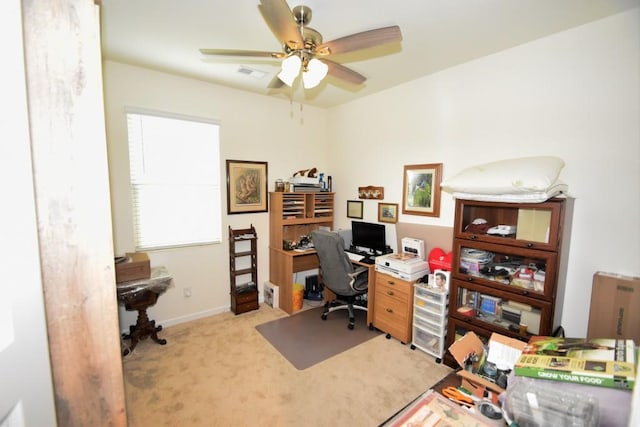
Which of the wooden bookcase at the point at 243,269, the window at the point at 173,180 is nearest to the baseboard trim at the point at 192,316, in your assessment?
the wooden bookcase at the point at 243,269

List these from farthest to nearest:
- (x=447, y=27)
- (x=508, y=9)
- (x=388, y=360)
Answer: (x=388, y=360)
(x=447, y=27)
(x=508, y=9)

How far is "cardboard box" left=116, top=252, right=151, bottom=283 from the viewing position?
2.46 m

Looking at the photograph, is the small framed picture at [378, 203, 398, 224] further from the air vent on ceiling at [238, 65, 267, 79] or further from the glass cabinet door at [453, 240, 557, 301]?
the air vent on ceiling at [238, 65, 267, 79]

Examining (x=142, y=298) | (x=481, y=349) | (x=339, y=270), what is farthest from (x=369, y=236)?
(x=142, y=298)

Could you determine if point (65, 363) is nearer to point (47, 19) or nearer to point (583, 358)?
point (47, 19)

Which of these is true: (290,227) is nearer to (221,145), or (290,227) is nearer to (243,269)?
(243,269)

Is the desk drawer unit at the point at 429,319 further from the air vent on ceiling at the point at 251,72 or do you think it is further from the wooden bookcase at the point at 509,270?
the air vent on ceiling at the point at 251,72

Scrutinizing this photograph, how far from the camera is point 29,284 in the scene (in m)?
0.56

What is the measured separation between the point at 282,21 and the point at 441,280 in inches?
93.9

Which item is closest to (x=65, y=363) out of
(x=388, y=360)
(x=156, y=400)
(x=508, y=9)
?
(x=156, y=400)

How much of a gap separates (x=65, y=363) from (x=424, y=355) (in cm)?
269

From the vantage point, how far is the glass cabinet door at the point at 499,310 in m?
A: 1.99

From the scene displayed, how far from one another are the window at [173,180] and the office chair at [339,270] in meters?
1.35

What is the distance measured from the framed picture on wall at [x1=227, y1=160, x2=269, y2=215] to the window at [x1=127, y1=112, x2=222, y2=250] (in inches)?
6.1
